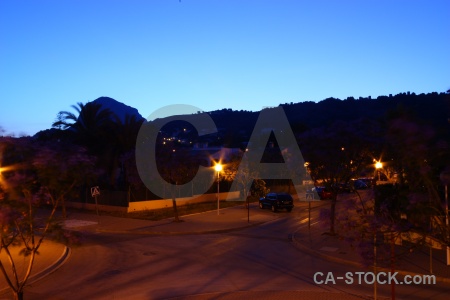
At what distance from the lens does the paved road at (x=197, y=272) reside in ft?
39.2

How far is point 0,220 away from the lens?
25.2 feet

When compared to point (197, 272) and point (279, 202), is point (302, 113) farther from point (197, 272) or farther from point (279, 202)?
point (197, 272)

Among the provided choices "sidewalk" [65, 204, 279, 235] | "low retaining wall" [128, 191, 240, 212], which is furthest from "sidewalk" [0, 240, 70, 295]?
"low retaining wall" [128, 191, 240, 212]

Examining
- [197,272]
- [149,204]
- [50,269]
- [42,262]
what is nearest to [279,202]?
[149,204]

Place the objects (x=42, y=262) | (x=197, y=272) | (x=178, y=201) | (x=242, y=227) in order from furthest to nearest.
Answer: (x=178, y=201) → (x=242, y=227) → (x=42, y=262) → (x=197, y=272)

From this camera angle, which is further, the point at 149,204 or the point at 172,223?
the point at 149,204

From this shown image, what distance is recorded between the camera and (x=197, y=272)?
47.5ft

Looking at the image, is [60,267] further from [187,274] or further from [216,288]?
[216,288]

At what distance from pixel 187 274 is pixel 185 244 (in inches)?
231

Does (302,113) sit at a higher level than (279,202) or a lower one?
higher

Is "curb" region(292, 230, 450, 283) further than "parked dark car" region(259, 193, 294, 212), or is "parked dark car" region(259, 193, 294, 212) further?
"parked dark car" region(259, 193, 294, 212)

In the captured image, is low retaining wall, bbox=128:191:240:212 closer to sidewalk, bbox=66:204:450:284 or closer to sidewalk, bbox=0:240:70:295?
sidewalk, bbox=66:204:450:284

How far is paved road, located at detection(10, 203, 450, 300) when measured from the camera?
11961 millimetres

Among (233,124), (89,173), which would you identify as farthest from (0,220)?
(233,124)
